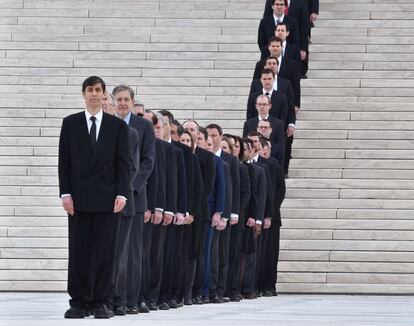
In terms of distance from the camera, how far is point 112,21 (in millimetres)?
31453

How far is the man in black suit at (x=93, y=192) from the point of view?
14664 millimetres

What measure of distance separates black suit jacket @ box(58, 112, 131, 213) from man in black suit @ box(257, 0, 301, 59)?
12213 mm

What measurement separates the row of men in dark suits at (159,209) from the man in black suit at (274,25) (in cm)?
429

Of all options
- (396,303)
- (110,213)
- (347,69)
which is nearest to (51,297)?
(396,303)

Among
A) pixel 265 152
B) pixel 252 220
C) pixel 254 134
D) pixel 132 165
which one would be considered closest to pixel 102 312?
pixel 132 165

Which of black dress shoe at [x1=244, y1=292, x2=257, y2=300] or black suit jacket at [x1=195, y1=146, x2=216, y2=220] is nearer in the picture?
black suit jacket at [x1=195, y1=146, x2=216, y2=220]

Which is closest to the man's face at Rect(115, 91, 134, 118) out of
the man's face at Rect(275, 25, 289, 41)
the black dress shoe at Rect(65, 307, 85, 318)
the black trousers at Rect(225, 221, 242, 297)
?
the black dress shoe at Rect(65, 307, 85, 318)

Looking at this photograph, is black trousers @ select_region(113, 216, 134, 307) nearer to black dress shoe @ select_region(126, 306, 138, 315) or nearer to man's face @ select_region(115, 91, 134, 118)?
black dress shoe @ select_region(126, 306, 138, 315)

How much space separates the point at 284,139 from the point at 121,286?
9062mm

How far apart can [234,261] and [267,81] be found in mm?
4265

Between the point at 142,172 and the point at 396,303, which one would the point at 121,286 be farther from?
the point at 396,303

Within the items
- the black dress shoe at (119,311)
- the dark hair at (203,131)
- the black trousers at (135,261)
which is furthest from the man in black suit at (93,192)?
the dark hair at (203,131)

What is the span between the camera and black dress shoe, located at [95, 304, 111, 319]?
14547 mm

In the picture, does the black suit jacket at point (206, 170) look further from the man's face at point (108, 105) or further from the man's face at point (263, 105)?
the man's face at point (263, 105)
